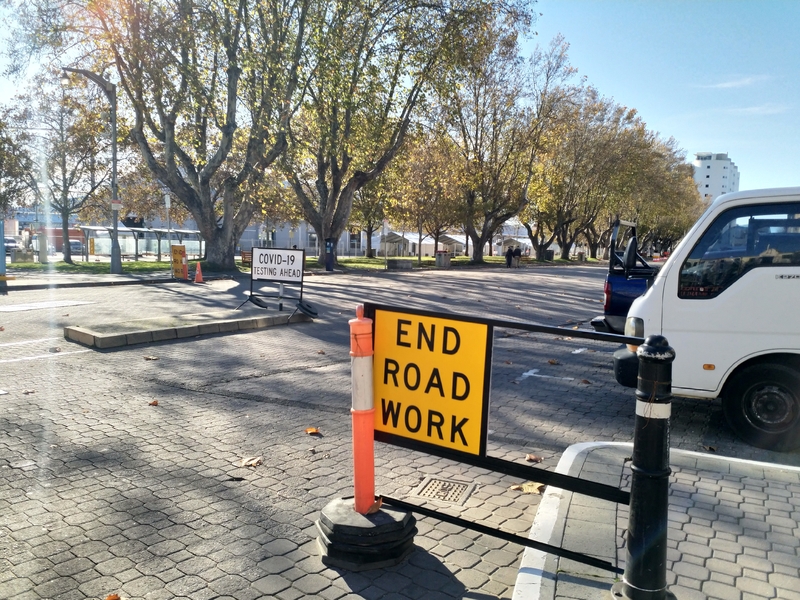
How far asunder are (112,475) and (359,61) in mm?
28317

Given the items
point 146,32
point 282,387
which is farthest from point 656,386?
point 146,32

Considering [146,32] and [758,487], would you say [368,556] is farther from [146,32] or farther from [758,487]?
[146,32]

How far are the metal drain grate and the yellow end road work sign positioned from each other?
79 cm

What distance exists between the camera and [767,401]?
523 centimetres

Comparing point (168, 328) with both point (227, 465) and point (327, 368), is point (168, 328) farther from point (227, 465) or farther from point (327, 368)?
point (227, 465)

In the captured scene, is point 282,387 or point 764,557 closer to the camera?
point 764,557

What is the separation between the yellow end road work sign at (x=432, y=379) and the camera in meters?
3.39

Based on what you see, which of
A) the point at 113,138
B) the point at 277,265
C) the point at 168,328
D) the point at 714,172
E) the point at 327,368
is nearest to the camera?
the point at 327,368

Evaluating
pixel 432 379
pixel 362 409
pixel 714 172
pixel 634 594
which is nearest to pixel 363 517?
pixel 362 409

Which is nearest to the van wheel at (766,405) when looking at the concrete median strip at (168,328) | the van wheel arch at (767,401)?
the van wheel arch at (767,401)

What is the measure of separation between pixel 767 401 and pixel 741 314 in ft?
2.58

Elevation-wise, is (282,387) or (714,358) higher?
(714,358)

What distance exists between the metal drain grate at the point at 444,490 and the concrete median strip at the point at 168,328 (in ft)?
22.0

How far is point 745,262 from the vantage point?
5.25 m
